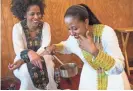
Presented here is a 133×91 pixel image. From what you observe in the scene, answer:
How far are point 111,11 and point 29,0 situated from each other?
2.85 feet

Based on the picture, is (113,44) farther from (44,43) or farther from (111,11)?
(111,11)

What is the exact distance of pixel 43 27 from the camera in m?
1.49

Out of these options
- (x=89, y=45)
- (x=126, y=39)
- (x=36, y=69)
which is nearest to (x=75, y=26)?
(x=89, y=45)

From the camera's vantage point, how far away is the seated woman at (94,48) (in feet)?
2.71

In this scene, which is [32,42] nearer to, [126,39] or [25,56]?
[25,56]

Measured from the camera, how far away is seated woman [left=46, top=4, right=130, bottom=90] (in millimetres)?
825

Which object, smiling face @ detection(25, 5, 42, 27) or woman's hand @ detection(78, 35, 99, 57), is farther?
smiling face @ detection(25, 5, 42, 27)

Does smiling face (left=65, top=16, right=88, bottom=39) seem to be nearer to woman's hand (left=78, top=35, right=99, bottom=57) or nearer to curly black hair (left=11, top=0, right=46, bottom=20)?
woman's hand (left=78, top=35, right=99, bottom=57)

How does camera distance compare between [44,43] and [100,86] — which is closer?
[100,86]

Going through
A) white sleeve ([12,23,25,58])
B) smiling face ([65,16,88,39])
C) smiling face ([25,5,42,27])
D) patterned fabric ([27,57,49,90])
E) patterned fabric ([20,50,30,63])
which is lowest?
patterned fabric ([27,57,49,90])

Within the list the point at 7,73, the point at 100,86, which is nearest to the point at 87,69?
the point at 100,86

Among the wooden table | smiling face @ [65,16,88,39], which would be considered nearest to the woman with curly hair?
smiling face @ [65,16,88,39]

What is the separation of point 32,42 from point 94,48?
76 cm

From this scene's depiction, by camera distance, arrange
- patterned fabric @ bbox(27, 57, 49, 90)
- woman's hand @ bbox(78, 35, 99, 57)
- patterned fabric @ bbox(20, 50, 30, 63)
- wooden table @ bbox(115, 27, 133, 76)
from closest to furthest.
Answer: woman's hand @ bbox(78, 35, 99, 57), patterned fabric @ bbox(20, 50, 30, 63), patterned fabric @ bbox(27, 57, 49, 90), wooden table @ bbox(115, 27, 133, 76)
